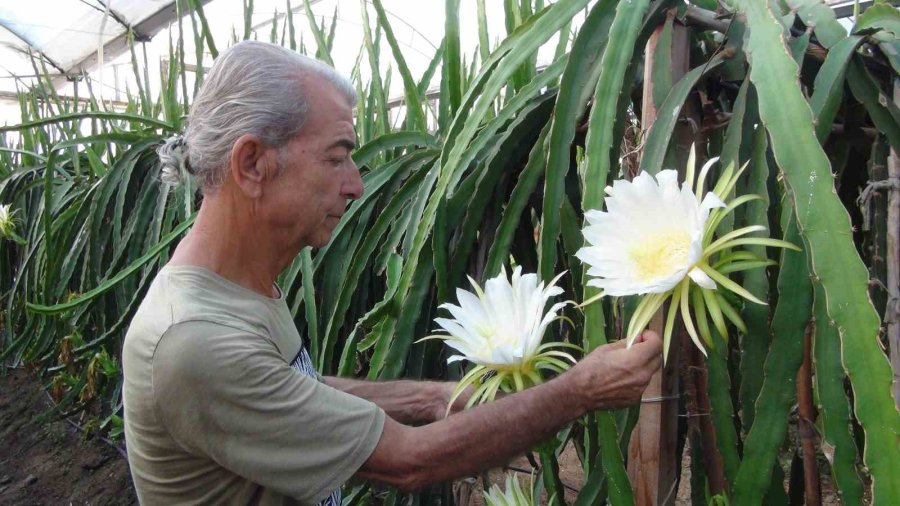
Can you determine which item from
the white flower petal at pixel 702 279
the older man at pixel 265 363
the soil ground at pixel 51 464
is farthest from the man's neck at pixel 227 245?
the soil ground at pixel 51 464

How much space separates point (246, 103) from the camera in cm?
80

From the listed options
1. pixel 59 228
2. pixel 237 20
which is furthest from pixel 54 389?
pixel 237 20

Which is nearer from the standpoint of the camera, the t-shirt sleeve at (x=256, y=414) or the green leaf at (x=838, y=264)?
the green leaf at (x=838, y=264)

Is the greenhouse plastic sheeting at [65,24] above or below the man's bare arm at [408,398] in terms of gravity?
above

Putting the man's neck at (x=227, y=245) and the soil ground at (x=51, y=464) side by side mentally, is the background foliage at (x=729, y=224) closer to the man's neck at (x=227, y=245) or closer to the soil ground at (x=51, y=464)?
the man's neck at (x=227, y=245)

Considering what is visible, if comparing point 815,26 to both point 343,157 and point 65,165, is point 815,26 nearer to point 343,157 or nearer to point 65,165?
point 343,157

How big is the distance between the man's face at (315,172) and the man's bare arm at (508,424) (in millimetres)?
257

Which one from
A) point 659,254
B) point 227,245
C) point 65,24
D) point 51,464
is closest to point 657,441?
point 659,254

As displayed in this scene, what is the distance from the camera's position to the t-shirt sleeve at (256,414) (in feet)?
2.27

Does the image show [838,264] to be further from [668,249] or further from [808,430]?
[808,430]

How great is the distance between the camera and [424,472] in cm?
74

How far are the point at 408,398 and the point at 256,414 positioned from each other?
293mm

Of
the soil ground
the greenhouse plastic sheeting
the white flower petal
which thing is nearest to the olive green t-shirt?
the white flower petal

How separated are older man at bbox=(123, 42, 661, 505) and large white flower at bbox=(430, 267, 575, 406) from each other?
3 centimetres
